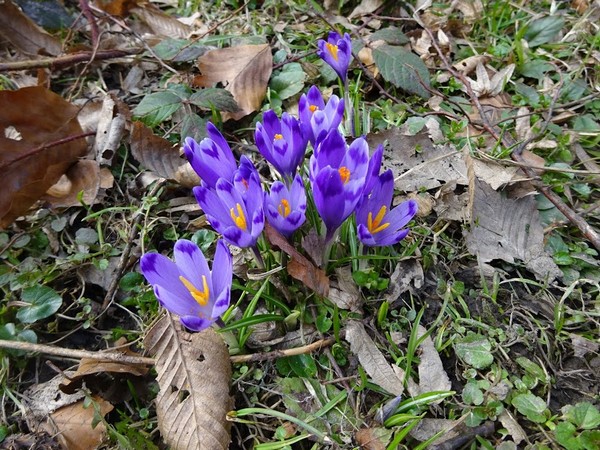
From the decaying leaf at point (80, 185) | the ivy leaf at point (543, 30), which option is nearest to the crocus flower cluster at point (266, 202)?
the decaying leaf at point (80, 185)

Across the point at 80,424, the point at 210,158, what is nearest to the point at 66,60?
the point at 210,158

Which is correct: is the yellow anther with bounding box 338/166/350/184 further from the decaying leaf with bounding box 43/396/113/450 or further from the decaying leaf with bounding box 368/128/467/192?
the decaying leaf with bounding box 43/396/113/450

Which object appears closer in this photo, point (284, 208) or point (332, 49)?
point (284, 208)

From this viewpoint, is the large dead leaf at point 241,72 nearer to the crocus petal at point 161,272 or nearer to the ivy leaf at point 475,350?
the crocus petal at point 161,272

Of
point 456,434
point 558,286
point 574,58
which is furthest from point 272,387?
point 574,58

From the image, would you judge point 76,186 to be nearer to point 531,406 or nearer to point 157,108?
point 157,108

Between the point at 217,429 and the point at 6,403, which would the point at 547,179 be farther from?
the point at 6,403
